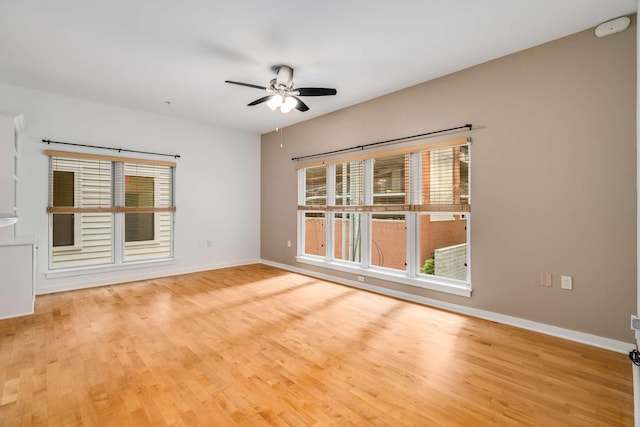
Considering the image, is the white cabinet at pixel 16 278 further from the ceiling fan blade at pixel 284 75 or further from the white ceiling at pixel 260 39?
the ceiling fan blade at pixel 284 75

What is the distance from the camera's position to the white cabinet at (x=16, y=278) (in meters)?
A: 3.29

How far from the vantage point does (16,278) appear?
335 cm

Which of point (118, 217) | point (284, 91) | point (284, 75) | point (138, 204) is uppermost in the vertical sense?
point (284, 75)

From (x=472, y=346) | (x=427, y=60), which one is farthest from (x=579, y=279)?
(x=427, y=60)

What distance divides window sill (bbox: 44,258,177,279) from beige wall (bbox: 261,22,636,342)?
4355 mm

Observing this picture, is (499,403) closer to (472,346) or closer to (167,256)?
(472,346)

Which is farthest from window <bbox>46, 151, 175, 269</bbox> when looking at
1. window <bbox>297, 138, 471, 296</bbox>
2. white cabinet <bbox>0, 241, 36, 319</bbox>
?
window <bbox>297, 138, 471, 296</bbox>

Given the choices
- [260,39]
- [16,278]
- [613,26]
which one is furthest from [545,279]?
[16,278]

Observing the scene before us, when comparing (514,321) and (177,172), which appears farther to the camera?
(177,172)

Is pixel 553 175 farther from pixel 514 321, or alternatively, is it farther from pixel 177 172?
pixel 177 172

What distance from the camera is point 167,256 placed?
5.49m

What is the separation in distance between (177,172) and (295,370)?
443 centimetres

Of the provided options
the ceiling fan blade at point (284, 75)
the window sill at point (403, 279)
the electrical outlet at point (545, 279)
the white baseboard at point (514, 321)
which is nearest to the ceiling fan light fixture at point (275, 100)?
the ceiling fan blade at point (284, 75)

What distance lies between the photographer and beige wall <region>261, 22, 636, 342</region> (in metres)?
2.55
